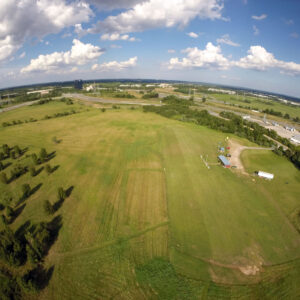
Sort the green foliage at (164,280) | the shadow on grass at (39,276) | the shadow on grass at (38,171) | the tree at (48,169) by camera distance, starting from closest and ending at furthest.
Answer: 1. the green foliage at (164,280)
2. the shadow on grass at (39,276)
3. the tree at (48,169)
4. the shadow on grass at (38,171)

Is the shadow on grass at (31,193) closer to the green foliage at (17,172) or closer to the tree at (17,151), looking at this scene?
the green foliage at (17,172)

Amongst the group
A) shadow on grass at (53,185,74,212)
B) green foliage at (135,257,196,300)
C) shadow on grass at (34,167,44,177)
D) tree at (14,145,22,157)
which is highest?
tree at (14,145,22,157)

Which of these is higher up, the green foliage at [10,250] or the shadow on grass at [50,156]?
the shadow on grass at [50,156]

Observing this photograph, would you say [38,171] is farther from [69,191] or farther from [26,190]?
[69,191]

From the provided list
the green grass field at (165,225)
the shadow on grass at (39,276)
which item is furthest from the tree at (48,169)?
the shadow on grass at (39,276)

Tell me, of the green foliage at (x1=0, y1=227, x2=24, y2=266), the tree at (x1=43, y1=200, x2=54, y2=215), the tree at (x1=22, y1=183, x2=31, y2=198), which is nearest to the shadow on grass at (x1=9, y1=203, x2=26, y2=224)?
the tree at (x1=22, y1=183, x2=31, y2=198)

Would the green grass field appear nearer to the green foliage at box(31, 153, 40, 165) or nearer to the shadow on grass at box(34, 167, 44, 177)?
the shadow on grass at box(34, 167, 44, 177)
